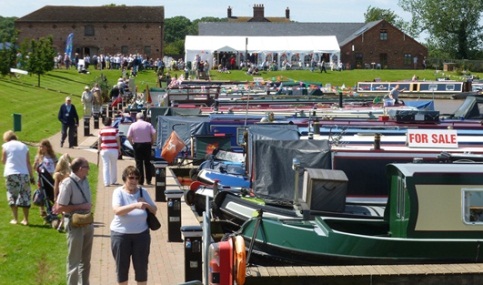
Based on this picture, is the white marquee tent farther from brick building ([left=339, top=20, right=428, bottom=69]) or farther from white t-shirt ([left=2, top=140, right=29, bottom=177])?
white t-shirt ([left=2, top=140, right=29, bottom=177])

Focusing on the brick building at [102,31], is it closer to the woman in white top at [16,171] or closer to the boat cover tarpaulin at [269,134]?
the boat cover tarpaulin at [269,134]

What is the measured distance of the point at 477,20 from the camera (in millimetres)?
100688

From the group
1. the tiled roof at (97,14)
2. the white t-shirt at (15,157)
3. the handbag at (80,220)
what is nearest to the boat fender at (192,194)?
the white t-shirt at (15,157)

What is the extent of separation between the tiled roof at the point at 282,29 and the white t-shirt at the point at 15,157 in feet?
233

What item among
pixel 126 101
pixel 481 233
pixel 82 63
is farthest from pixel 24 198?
pixel 82 63

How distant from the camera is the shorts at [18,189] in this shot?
595 inches

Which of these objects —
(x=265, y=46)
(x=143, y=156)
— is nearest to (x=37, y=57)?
(x=265, y=46)

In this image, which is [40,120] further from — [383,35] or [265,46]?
[383,35]

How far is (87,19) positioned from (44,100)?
46627 mm

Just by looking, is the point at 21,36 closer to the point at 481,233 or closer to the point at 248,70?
the point at 248,70

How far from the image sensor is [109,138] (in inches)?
797

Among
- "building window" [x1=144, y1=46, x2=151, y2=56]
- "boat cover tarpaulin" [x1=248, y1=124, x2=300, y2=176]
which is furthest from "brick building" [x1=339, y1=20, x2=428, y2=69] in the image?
"boat cover tarpaulin" [x1=248, y1=124, x2=300, y2=176]

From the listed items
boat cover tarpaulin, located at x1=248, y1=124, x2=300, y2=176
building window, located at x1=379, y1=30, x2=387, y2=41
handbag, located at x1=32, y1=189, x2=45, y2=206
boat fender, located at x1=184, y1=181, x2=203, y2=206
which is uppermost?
building window, located at x1=379, y1=30, x2=387, y2=41

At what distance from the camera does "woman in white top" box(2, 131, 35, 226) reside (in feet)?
49.3
